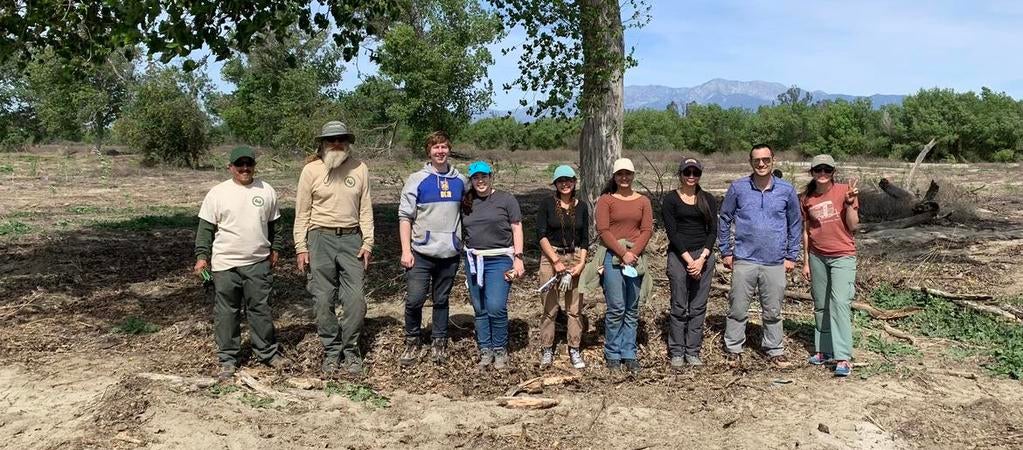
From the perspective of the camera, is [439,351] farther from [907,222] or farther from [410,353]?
[907,222]

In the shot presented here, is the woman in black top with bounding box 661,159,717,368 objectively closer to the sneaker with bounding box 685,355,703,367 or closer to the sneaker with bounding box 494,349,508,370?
the sneaker with bounding box 685,355,703,367

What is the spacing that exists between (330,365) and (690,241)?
2.98 m

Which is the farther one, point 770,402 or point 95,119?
point 95,119

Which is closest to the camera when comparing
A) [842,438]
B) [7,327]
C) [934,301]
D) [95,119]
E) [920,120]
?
[842,438]

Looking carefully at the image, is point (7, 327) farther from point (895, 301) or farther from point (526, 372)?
point (895, 301)

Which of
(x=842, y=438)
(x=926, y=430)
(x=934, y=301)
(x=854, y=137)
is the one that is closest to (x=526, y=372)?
(x=842, y=438)

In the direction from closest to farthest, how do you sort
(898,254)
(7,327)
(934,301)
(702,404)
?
1. (702,404)
2. (7,327)
3. (934,301)
4. (898,254)

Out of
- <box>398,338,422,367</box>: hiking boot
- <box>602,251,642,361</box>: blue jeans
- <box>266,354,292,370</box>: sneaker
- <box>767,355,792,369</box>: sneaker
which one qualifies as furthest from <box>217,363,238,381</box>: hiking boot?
<box>767,355,792,369</box>: sneaker

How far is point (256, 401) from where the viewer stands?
492cm

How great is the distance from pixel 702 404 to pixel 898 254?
6.24m

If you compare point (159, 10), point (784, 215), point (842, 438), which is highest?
point (159, 10)

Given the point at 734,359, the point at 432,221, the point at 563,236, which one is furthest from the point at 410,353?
the point at 734,359

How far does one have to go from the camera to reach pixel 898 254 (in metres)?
9.80

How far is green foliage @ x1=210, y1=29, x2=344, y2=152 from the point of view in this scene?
36375mm
